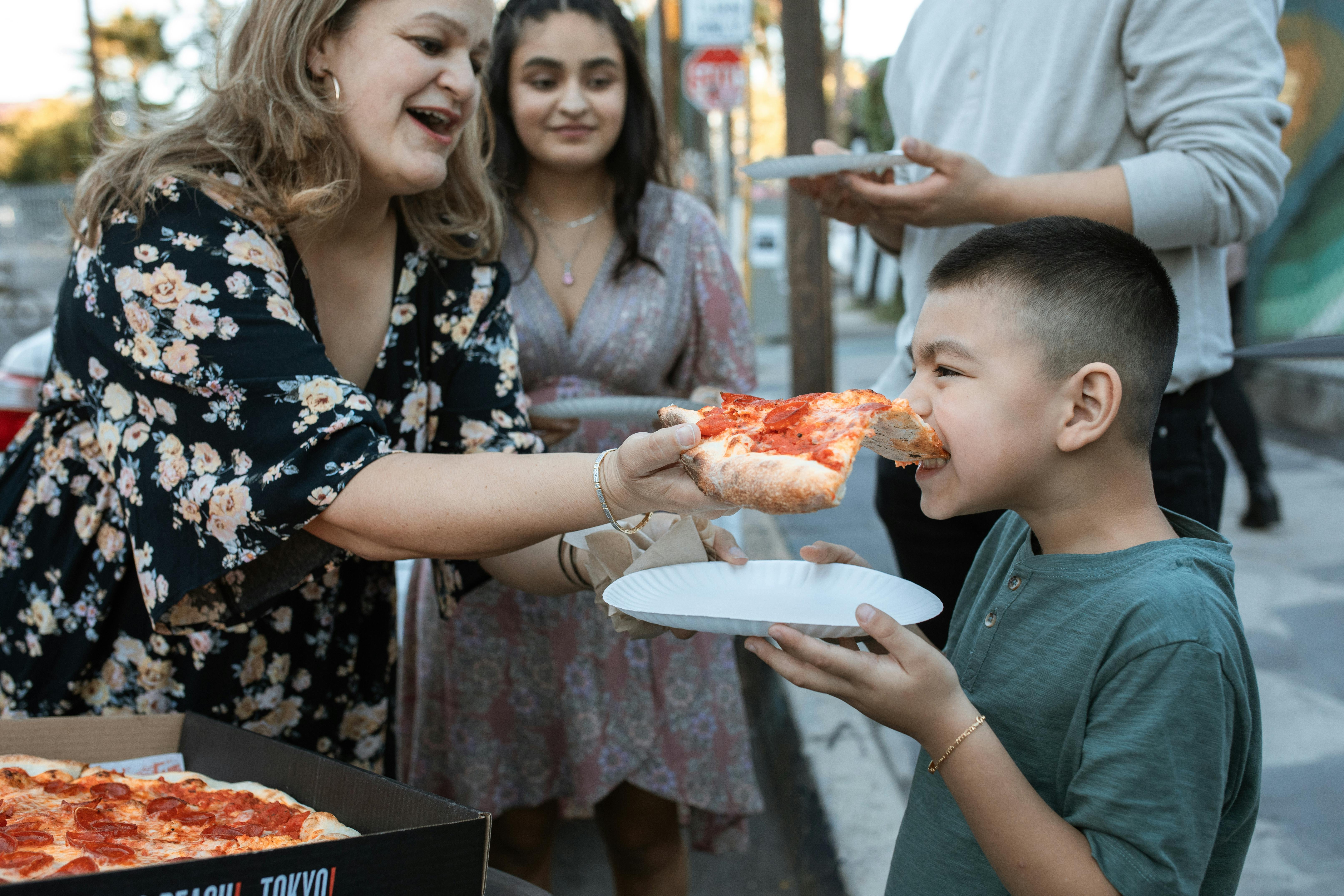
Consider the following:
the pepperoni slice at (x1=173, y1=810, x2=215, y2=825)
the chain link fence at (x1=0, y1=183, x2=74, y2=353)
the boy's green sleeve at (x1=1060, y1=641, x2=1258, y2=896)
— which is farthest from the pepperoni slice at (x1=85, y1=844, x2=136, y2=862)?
the chain link fence at (x1=0, y1=183, x2=74, y2=353)

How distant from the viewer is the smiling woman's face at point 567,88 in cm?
304

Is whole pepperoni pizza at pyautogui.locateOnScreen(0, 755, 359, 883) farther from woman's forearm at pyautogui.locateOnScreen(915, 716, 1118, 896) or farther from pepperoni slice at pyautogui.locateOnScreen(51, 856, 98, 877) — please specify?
woman's forearm at pyautogui.locateOnScreen(915, 716, 1118, 896)

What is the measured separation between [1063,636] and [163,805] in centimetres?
144

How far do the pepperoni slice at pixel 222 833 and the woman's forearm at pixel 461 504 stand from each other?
0.51m

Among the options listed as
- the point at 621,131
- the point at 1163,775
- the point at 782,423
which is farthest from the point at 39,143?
the point at 1163,775

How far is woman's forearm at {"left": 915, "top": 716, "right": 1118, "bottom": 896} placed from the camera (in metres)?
1.36

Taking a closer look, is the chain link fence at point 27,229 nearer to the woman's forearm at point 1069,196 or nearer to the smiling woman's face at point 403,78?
the smiling woman's face at point 403,78

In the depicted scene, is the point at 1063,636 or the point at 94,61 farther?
the point at 94,61

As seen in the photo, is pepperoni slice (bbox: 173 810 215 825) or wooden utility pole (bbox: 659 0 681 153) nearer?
pepperoni slice (bbox: 173 810 215 825)

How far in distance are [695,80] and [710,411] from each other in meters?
9.25

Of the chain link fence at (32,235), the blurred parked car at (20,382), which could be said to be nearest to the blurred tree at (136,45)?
the chain link fence at (32,235)

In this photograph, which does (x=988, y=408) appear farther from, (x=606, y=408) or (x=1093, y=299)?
(x=606, y=408)

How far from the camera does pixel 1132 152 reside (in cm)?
220

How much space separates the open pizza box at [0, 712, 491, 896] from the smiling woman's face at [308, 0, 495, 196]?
1138 millimetres
